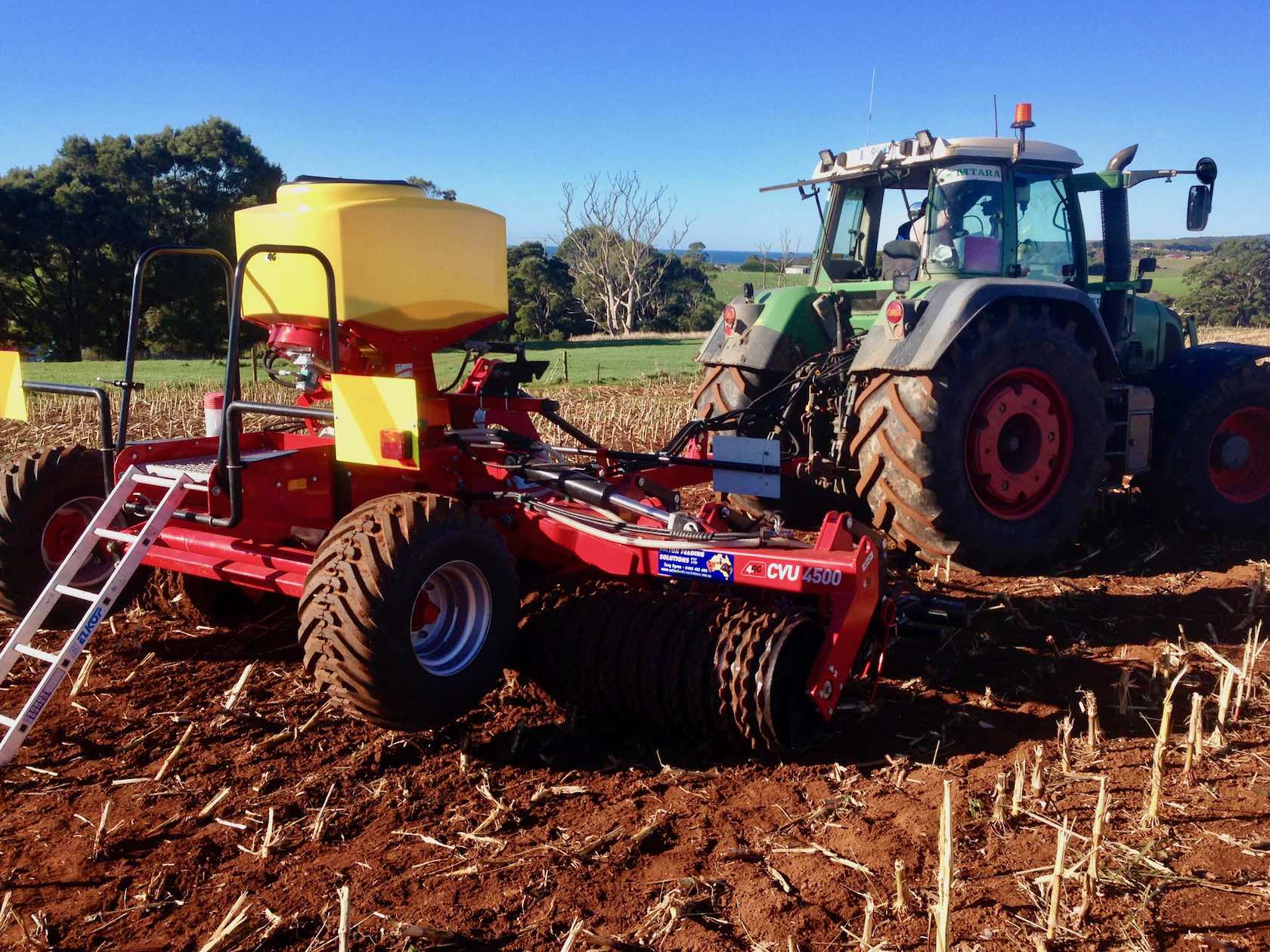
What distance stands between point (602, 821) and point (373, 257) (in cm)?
229

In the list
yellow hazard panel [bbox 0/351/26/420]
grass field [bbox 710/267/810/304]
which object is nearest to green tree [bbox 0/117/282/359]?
grass field [bbox 710/267/810/304]

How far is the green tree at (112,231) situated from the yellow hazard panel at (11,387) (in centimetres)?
2685

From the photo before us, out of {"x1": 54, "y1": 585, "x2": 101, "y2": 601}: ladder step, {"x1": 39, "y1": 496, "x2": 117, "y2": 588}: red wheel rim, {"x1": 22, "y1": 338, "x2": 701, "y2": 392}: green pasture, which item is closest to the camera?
{"x1": 54, "y1": 585, "x2": 101, "y2": 601}: ladder step

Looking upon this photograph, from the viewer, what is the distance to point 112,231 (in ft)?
100.0

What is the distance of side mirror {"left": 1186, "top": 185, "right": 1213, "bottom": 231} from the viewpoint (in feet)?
21.1

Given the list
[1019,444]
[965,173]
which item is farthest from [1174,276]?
[1019,444]

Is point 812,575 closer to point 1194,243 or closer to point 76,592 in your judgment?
point 76,592

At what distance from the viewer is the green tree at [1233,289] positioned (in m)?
36.4

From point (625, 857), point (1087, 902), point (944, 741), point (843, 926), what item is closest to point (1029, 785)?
point (944, 741)

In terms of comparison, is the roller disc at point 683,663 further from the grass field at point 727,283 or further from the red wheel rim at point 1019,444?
the grass field at point 727,283

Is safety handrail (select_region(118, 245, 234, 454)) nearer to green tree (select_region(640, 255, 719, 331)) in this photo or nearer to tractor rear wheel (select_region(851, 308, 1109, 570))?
tractor rear wheel (select_region(851, 308, 1109, 570))

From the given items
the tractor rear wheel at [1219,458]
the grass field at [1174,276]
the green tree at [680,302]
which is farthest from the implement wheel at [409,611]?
the green tree at [680,302]

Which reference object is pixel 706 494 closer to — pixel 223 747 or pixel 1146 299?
pixel 1146 299

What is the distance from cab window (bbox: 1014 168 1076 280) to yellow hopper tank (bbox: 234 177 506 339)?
3.41 meters
